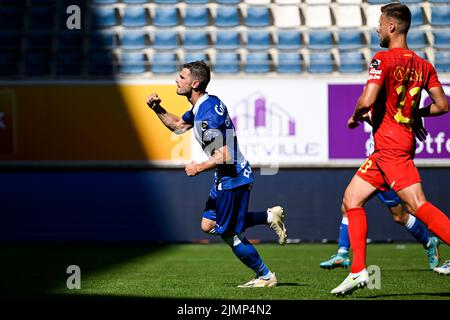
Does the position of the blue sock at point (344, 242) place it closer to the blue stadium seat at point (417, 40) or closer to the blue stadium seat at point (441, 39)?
the blue stadium seat at point (417, 40)

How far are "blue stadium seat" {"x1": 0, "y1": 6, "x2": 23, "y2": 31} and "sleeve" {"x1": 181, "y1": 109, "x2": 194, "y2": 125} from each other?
1121 centimetres

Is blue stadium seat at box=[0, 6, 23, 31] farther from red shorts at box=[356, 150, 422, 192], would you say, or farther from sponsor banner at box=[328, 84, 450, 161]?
red shorts at box=[356, 150, 422, 192]

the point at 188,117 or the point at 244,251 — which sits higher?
the point at 188,117

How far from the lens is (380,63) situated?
7090 mm

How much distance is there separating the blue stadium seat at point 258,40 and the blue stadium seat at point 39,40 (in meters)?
3.91

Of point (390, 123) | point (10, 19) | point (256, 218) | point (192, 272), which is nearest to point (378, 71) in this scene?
point (390, 123)

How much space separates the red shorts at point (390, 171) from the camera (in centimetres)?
702

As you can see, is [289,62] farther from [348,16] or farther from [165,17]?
[165,17]

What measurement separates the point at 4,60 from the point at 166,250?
564 cm

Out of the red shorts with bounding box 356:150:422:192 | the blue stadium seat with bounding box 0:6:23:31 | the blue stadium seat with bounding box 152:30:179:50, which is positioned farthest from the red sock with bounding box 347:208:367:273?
the blue stadium seat with bounding box 0:6:23:31

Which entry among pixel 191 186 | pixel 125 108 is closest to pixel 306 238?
pixel 191 186

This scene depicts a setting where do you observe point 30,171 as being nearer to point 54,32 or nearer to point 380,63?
point 54,32

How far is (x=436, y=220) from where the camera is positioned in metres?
6.93

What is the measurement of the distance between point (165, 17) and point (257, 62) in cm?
230
